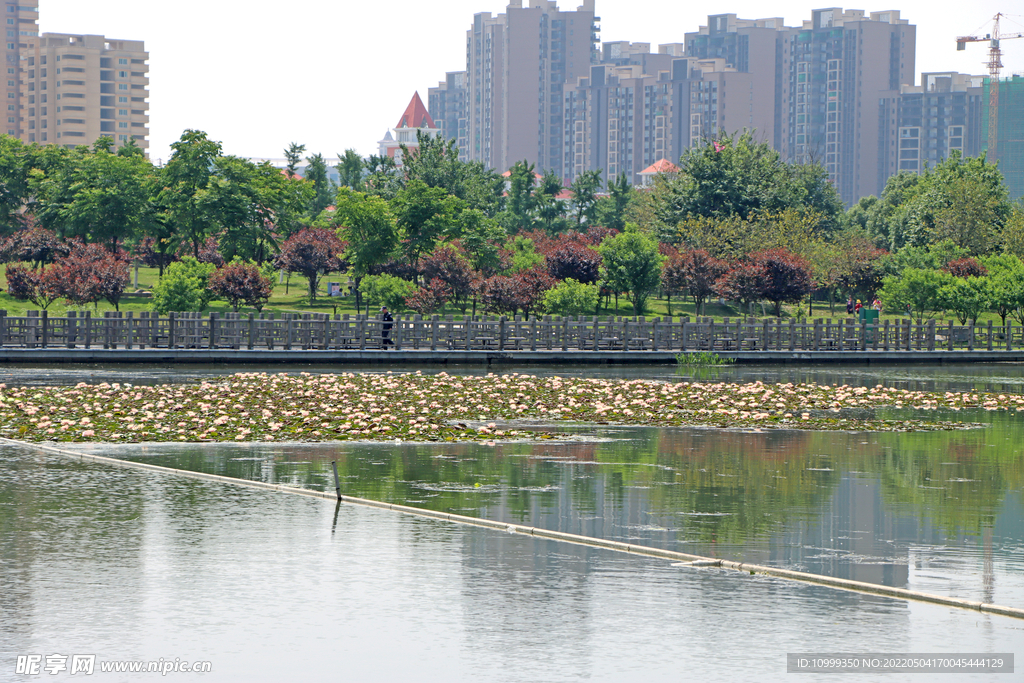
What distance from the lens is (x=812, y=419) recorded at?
946 inches

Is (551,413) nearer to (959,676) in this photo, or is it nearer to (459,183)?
(959,676)

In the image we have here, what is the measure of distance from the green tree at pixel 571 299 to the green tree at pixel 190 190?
22.9 m

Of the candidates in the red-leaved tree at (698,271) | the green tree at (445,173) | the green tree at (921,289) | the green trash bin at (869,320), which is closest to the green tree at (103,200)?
the green tree at (445,173)

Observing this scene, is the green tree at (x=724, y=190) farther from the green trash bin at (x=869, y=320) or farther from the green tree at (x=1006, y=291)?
the green trash bin at (x=869, y=320)

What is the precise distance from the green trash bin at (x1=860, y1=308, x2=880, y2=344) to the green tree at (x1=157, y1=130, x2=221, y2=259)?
37.0 m

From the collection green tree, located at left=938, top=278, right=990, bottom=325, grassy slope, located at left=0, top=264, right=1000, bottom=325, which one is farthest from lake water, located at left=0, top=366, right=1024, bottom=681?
grassy slope, located at left=0, top=264, right=1000, bottom=325

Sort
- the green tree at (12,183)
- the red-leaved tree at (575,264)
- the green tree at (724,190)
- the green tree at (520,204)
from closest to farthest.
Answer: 1. the red-leaved tree at (575,264)
2. the green tree at (724,190)
3. the green tree at (12,183)
4. the green tree at (520,204)

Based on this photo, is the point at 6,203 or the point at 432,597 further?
the point at 6,203

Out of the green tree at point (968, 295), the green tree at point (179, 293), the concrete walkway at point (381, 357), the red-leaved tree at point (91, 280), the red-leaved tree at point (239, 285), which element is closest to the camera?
the concrete walkway at point (381, 357)

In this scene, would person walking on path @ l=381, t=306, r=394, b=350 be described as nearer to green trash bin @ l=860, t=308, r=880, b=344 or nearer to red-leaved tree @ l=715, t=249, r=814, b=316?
green trash bin @ l=860, t=308, r=880, b=344

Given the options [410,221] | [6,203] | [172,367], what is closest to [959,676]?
[172,367]

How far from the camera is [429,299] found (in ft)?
195

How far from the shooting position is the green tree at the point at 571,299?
→ 58.9 m

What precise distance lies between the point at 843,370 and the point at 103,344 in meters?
26.6
